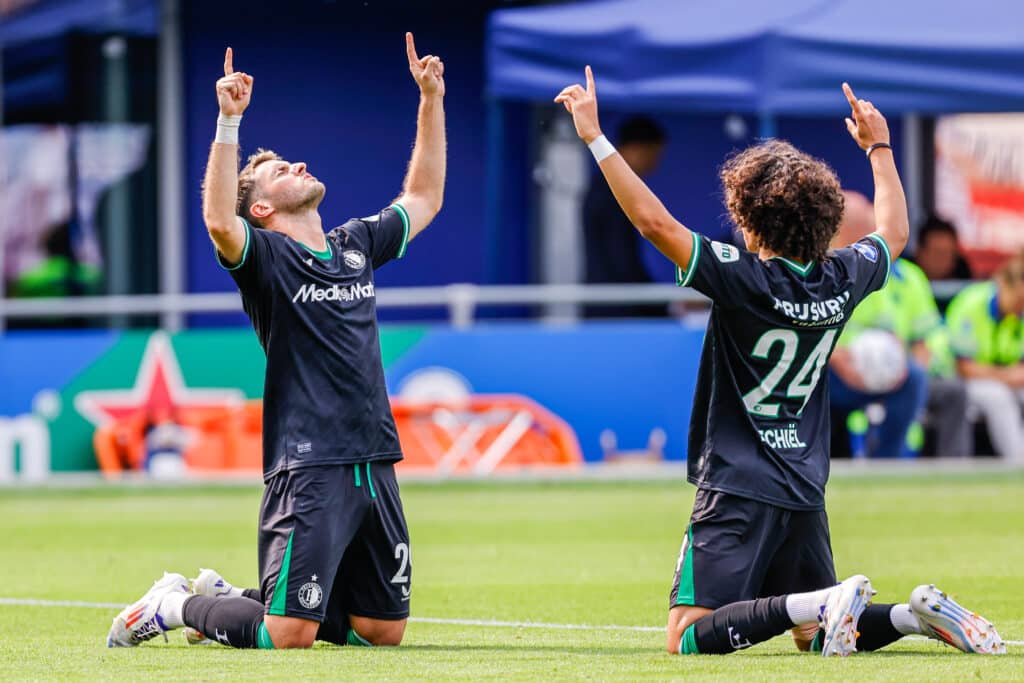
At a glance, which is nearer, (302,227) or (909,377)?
(302,227)

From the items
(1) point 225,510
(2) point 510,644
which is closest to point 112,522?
(1) point 225,510

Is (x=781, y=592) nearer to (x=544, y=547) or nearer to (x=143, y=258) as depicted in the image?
(x=544, y=547)

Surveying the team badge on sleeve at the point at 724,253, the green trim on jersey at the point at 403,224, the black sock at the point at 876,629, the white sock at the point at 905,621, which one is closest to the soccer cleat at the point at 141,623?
the green trim on jersey at the point at 403,224

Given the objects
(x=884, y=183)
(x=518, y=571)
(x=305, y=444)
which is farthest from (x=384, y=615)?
(x=518, y=571)

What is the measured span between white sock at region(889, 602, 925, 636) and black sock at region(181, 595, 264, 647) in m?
2.09

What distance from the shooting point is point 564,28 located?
16469 mm

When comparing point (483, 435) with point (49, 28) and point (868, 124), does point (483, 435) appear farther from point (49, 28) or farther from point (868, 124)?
point (868, 124)

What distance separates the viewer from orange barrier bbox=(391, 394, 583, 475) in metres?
15.6

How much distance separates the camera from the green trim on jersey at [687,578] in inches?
251

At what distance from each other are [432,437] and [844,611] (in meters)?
9.85

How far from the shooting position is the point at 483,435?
15.8 meters

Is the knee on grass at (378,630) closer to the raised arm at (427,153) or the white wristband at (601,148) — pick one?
the raised arm at (427,153)

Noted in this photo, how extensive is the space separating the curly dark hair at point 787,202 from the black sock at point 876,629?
1155 millimetres

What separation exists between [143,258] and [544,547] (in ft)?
36.6
